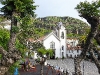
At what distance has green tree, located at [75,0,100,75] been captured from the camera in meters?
11.1

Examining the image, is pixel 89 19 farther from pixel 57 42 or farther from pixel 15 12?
pixel 57 42

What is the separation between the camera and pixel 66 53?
82.8m

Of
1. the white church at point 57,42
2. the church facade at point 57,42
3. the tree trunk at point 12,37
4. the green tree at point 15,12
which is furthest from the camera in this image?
the church facade at point 57,42

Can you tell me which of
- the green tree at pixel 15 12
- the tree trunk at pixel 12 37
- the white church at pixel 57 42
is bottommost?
the tree trunk at pixel 12 37

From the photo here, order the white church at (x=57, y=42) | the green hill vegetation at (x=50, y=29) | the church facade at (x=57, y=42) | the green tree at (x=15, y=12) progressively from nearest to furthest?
the green tree at (x=15, y=12), the green hill vegetation at (x=50, y=29), the white church at (x=57, y=42), the church facade at (x=57, y=42)

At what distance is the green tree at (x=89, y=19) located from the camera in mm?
11062

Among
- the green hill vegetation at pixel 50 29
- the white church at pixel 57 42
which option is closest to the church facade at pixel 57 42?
the white church at pixel 57 42

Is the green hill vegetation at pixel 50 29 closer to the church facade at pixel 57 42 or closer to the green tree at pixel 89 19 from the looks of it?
the church facade at pixel 57 42

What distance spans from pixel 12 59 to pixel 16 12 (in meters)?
3.82

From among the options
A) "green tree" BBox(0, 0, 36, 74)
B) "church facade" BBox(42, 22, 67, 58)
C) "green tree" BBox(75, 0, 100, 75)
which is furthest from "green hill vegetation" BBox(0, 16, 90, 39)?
"green tree" BBox(75, 0, 100, 75)

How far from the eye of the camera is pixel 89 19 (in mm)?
12055

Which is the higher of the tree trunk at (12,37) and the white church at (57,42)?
the white church at (57,42)

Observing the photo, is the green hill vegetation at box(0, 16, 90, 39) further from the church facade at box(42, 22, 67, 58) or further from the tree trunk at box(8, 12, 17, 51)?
the tree trunk at box(8, 12, 17, 51)

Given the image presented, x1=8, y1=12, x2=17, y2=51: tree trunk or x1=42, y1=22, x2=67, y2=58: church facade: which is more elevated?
x1=42, y1=22, x2=67, y2=58: church facade
